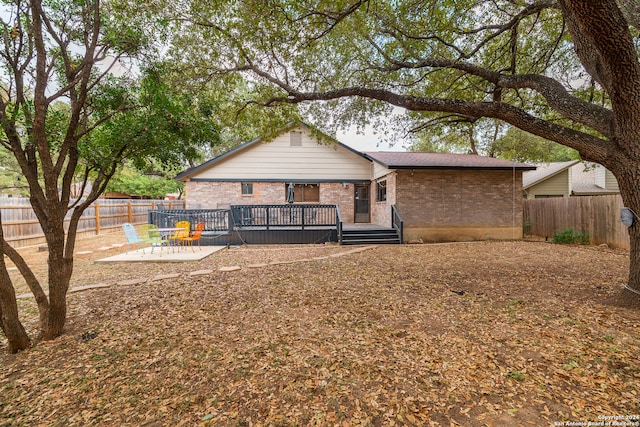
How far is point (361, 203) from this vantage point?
14641mm

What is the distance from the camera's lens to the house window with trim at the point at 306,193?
558 inches

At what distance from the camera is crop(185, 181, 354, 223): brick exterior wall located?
13.4 meters

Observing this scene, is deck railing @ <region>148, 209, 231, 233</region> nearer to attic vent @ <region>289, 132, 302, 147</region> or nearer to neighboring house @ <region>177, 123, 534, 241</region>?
neighboring house @ <region>177, 123, 534, 241</region>

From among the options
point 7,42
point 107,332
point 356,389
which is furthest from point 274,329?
point 7,42

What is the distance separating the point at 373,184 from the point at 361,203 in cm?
124

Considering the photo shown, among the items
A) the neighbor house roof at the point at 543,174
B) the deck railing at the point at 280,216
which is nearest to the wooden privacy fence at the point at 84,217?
the deck railing at the point at 280,216

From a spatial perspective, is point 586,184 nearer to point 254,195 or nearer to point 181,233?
point 254,195

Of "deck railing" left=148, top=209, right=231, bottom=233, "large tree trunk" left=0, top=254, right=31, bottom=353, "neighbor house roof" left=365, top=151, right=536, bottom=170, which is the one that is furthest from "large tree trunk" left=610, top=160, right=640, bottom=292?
"deck railing" left=148, top=209, right=231, bottom=233

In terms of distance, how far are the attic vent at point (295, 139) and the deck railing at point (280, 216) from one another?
4.15 m

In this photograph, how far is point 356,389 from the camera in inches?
93.5

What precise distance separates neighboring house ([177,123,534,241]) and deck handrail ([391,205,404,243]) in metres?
0.24

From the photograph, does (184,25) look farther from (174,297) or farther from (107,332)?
(107,332)

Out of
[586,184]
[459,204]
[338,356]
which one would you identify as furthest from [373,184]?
[586,184]

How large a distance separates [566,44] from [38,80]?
11.5 m
